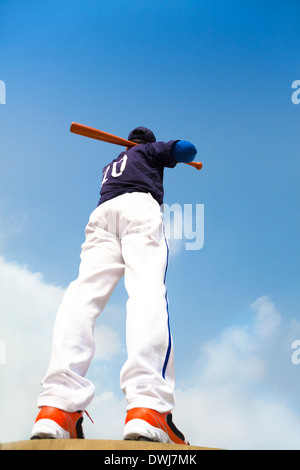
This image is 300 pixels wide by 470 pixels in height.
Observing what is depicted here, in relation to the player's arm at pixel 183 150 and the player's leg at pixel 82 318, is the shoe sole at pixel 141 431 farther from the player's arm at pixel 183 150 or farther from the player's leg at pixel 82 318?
the player's arm at pixel 183 150

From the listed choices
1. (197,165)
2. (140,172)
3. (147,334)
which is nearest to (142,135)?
(197,165)

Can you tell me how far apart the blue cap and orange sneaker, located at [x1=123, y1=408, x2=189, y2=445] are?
6.14ft

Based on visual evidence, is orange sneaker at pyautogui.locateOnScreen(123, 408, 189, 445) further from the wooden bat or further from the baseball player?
the wooden bat

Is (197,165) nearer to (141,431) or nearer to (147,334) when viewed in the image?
(147,334)

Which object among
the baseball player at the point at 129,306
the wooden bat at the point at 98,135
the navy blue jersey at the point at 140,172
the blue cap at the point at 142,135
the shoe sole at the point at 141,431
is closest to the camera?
the shoe sole at the point at 141,431

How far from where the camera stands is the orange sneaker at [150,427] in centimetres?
127

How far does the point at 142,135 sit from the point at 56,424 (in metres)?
1.97

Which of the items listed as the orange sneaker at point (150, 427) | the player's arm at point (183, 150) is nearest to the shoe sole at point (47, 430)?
the orange sneaker at point (150, 427)

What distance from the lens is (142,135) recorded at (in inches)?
106

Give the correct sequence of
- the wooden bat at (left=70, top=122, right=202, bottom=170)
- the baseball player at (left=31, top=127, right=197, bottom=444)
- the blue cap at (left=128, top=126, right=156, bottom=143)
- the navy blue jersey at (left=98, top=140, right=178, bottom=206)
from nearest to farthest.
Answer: the baseball player at (left=31, top=127, right=197, bottom=444) → the navy blue jersey at (left=98, top=140, right=178, bottom=206) → the wooden bat at (left=70, top=122, right=202, bottom=170) → the blue cap at (left=128, top=126, right=156, bottom=143)

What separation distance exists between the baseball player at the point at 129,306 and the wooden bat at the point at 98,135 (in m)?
0.25

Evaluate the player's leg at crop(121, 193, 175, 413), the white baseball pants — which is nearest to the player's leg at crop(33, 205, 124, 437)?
the white baseball pants

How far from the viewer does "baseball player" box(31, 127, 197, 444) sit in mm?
1403
